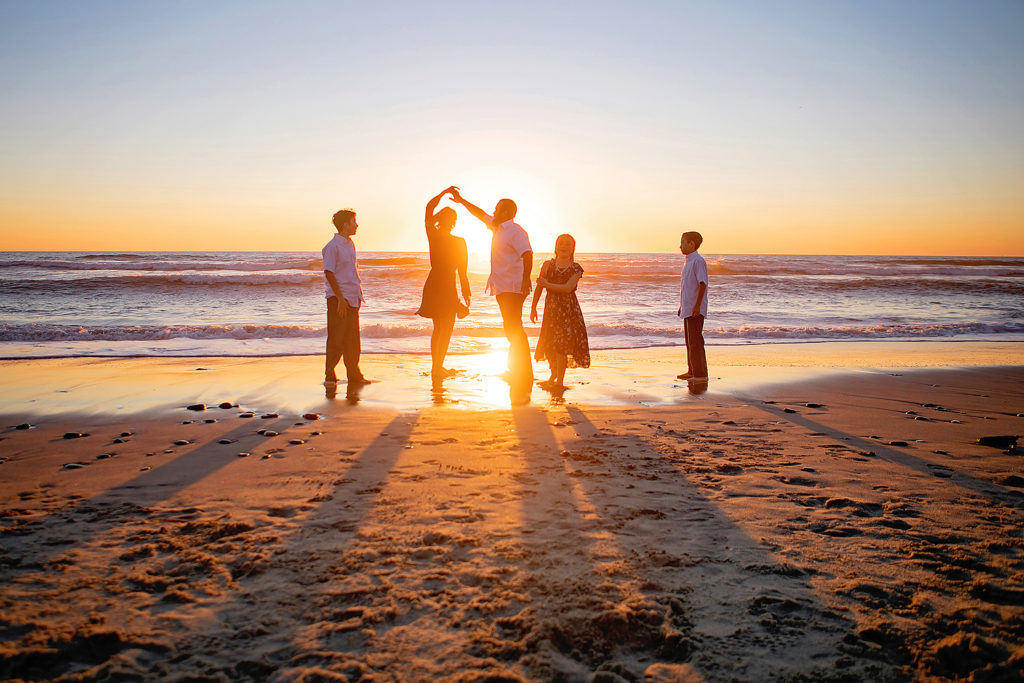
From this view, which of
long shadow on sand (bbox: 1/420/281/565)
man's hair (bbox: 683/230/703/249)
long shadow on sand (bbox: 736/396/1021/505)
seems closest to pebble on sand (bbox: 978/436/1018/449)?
long shadow on sand (bbox: 736/396/1021/505)

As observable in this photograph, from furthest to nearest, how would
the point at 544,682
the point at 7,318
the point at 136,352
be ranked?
the point at 7,318, the point at 136,352, the point at 544,682

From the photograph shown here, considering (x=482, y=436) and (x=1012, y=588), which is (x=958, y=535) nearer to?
(x=1012, y=588)

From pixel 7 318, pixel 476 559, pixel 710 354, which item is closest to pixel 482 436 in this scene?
pixel 476 559

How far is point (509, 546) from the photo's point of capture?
2707 millimetres

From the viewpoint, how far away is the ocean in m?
11.1

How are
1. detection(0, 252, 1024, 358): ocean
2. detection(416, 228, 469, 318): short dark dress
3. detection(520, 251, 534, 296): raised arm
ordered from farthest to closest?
detection(0, 252, 1024, 358): ocean
detection(416, 228, 469, 318): short dark dress
detection(520, 251, 534, 296): raised arm

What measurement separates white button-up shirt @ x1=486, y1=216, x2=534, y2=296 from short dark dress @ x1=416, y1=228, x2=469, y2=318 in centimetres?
76

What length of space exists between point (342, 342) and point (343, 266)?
2.86 ft

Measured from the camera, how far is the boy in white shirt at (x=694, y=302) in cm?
734

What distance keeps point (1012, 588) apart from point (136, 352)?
10.6m

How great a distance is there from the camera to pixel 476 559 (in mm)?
2590

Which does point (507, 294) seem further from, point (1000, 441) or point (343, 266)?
point (1000, 441)

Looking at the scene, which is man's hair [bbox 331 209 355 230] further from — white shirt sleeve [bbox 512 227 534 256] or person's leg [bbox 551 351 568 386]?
person's leg [bbox 551 351 568 386]

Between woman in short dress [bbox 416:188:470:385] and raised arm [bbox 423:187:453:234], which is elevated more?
raised arm [bbox 423:187:453:234]
